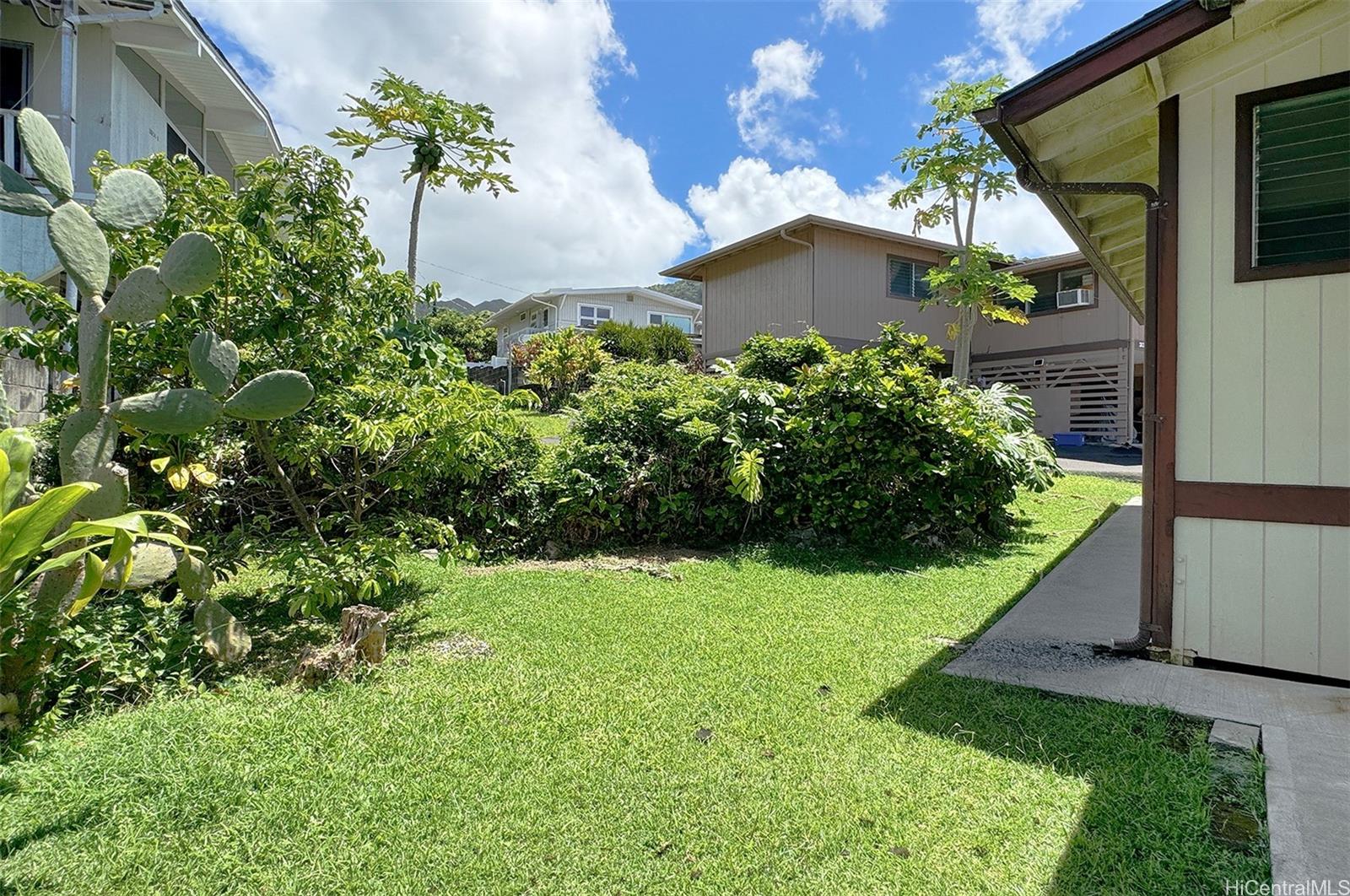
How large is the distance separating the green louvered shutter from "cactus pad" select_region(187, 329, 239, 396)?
5.22 m

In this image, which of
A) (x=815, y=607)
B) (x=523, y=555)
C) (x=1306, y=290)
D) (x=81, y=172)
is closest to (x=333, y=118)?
(x=81, y=172)

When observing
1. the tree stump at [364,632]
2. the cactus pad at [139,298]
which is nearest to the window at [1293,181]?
the tree stump at [364,632]

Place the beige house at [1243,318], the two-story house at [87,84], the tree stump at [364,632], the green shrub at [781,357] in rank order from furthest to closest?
the two-story house at [87,84] < the green shrub at [781,357] < the tree stump at [364,632] < the beige house at [1243,318]

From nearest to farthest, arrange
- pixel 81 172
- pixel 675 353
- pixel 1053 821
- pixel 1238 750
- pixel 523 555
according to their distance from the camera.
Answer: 1. pixel 1053 821
2. pixel 1238 750
3. pixel 523 555
4. pixel 81 172
5. pixel 675 353

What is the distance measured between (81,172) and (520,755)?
35.4 ft

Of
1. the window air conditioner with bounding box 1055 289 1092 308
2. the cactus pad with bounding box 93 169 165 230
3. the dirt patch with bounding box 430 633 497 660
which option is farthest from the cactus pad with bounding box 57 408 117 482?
the window air conditioner with bounding box 1055 289 1092 308

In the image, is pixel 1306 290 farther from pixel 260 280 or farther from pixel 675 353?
pixel 675 353

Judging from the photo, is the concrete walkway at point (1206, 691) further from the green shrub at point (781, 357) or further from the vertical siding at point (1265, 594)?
the green shrub at point (781, 357)

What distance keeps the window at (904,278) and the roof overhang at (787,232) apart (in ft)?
1.79

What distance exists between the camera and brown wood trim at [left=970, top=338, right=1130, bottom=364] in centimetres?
1741

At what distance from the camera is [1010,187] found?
544 inches

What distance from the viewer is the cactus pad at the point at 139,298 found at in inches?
120

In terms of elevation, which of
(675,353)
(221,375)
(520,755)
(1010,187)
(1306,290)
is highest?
(1010,187)

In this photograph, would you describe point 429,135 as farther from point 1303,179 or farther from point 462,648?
point 1303,179
